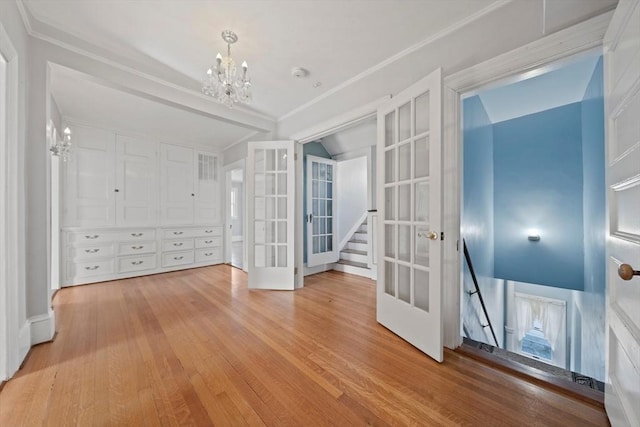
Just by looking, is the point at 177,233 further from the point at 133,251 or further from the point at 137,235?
the point at 133,251

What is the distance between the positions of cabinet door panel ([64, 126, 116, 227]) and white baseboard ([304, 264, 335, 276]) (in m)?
3.27

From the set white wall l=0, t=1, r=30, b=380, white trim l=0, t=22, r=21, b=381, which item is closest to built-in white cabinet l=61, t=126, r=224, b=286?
white wall l=0, t=1, r=30, b=380

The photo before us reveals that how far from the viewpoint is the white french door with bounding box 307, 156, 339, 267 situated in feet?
13.7

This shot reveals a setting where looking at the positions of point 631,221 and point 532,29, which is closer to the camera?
point 631,221

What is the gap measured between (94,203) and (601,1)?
18.7 feet

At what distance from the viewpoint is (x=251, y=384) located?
1473mm

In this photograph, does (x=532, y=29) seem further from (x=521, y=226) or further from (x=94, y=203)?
(x=94, y=203)

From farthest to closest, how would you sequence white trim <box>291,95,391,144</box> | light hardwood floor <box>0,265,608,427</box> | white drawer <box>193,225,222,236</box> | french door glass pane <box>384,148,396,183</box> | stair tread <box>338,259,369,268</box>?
white drawer <box>193,225,222,236</box>, stair tread <box>338,259,369,268</box>, white trim <box>291,95,391,144</box>, french door glass pane <box>384,148,396,183</box>, light hardwood floor <box>0,265,608,427</box>

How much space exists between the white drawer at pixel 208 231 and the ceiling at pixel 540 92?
16.2 ft

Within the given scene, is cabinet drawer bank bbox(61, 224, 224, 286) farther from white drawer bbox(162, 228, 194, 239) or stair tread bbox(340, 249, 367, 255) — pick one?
stair tread bbox(340, 249, 367, 255)

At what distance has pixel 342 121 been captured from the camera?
2.73 meters

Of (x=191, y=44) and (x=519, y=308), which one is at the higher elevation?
(x=191, y=44)

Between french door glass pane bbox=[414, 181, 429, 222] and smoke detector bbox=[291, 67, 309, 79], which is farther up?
smoke detector bbox=[291, 67, 309, 79]

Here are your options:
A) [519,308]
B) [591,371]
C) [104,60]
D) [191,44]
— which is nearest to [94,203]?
[104,60]
